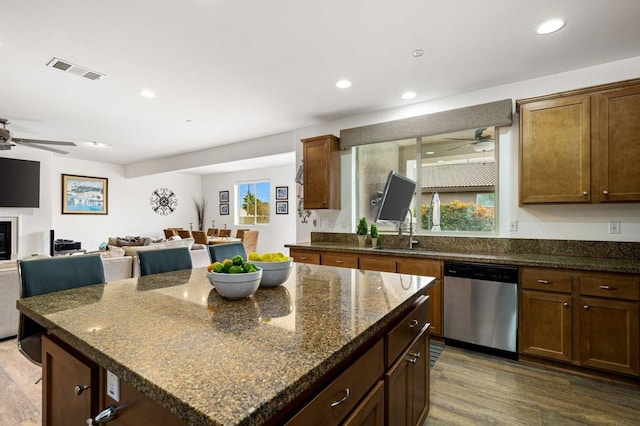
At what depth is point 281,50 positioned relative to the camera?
2469mm

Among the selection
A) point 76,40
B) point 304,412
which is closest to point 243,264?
point 304,412

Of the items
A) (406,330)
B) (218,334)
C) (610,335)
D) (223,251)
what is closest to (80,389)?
(218,334)

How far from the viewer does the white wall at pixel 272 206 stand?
790 centimetres

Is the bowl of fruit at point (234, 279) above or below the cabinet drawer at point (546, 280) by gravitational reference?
above

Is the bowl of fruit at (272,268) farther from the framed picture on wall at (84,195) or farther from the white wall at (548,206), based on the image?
the framed picture on wall at (84,195)

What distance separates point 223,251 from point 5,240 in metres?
5.68

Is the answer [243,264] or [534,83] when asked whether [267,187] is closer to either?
[534,83]

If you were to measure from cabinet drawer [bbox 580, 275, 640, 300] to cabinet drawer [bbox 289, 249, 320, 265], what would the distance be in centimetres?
240

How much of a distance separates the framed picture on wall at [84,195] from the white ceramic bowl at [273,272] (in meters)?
7.44

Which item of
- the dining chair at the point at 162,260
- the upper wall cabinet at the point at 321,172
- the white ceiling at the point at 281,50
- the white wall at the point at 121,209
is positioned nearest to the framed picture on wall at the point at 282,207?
the white wall at the point at 121,209

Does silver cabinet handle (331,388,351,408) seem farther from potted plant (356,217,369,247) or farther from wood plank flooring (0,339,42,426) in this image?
potted plant (356,217,369,247)

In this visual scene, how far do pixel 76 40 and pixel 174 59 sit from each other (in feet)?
2.14

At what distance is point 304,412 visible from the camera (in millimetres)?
740

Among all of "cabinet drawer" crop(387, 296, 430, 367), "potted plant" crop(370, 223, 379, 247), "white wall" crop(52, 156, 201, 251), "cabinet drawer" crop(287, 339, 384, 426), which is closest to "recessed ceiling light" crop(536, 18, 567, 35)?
"cabinet drawer" crop(387, 296, 430, 367)
